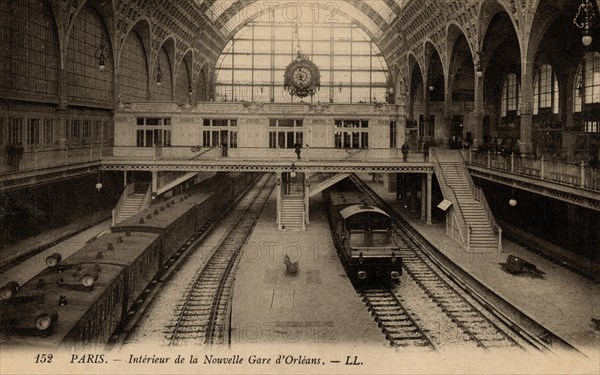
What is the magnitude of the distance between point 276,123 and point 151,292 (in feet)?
74.2

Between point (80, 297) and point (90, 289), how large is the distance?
1.71ft

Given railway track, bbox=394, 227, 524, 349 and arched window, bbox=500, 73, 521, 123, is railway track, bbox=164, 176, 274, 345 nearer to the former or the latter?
railway track, bbox=394, 227, 524, 349

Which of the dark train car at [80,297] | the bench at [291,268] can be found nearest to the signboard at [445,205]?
the bench at [291,268]

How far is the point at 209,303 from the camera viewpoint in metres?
18.7

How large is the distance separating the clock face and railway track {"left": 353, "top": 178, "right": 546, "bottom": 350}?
2332 cm

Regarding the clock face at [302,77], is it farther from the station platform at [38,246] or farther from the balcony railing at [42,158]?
the station platform at [38,246]

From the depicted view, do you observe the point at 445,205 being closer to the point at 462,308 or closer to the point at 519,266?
the point at 519,266

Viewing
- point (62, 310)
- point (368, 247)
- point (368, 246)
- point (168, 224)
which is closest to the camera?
point (62, 310)

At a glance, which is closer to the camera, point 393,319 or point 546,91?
point 393,319

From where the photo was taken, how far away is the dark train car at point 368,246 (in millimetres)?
20188

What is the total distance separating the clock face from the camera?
46.3m

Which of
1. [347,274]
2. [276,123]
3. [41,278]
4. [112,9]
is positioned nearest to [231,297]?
[347,274]

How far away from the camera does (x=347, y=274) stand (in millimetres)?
21594

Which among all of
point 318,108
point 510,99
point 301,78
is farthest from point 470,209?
point 510,99
